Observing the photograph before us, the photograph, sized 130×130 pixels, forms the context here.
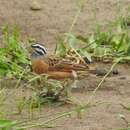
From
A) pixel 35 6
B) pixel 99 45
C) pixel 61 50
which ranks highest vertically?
pixel 35 6

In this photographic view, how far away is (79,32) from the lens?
37.4 ft

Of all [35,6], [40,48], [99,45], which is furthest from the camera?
[35,6]

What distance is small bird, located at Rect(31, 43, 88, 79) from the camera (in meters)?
8.78

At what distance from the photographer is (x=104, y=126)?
24.7 feet

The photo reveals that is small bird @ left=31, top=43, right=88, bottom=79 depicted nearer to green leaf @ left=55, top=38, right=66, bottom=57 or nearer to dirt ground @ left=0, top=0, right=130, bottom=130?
dirt ground @ left=0, top=0, right=130, bottom=130

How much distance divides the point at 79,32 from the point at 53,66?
2.61 metres

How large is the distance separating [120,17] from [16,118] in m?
3.85

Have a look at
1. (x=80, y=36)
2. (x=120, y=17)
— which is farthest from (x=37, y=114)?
(x=120, y=17)

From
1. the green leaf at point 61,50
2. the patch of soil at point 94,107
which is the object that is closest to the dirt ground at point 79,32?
the patch of soil at point 94,107

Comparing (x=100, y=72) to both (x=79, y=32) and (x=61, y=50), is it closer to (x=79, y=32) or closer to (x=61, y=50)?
(x=61, y=50)

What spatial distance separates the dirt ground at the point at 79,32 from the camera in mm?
7715

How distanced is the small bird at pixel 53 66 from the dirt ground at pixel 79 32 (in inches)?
9.2

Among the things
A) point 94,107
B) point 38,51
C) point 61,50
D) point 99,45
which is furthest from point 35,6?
point 94,107

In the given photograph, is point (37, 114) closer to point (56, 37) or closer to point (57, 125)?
point (57, 125)
